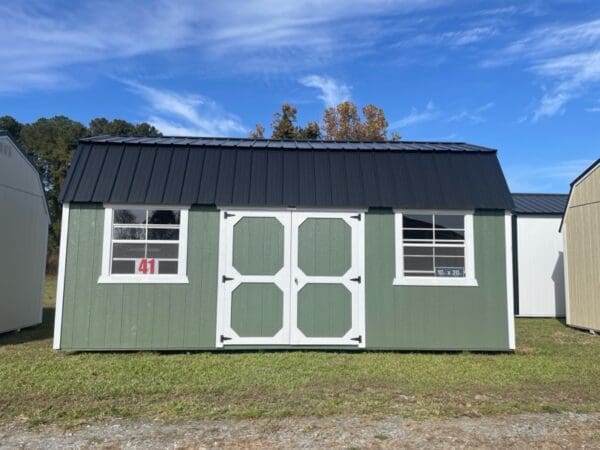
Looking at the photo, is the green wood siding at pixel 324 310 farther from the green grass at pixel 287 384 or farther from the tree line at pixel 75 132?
the tree line at pixel 75 132

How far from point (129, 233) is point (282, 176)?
2.67 meters

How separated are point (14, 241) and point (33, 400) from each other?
5.43 metres

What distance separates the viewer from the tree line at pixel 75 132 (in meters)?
26.0

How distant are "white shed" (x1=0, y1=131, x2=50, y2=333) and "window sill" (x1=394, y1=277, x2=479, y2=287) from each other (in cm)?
→ 749

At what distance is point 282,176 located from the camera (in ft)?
25.8

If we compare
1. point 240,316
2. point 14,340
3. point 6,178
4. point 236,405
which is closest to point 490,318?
point 240,316

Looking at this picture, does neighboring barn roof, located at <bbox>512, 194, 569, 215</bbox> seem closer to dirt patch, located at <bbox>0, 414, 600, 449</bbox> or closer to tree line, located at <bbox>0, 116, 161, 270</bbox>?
dirt patch, located at <bbox>0, 414, 600, 449</bbox>

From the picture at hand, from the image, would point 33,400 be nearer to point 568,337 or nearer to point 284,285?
point 284,285

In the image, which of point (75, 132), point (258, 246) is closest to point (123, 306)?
point (258, 246)

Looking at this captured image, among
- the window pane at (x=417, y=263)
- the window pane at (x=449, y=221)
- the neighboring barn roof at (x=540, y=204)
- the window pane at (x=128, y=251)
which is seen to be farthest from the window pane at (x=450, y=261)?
the neighboring barn roof at (x=540, y=204)

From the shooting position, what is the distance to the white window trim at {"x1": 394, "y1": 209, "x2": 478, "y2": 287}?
756 cm

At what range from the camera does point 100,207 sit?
7.42 meters

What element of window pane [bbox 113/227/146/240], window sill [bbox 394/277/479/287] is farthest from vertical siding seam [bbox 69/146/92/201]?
window sill [bbox 394/277/479/287]

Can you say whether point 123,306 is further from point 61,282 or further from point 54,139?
point 54,139
